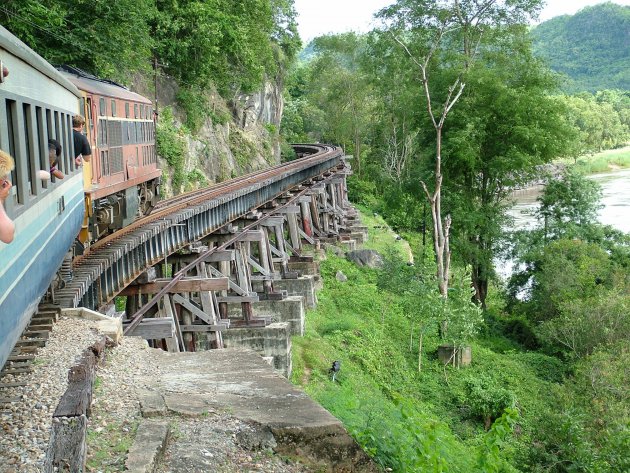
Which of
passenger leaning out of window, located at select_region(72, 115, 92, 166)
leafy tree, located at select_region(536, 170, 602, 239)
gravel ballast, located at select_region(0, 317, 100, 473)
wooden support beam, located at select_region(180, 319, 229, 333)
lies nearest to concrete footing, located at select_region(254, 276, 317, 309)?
wooden support beam, located at select_region(180, 319, 229, 333)

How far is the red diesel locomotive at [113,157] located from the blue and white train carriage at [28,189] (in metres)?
2.79

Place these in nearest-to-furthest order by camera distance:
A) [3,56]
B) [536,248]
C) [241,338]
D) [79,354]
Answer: [3,56] < [79,354] < [241,338] < [536,248]

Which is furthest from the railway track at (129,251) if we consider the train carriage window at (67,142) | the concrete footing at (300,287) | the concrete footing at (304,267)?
the concrete footing at (300,287)

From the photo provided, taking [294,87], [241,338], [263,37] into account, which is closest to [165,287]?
[241,338]

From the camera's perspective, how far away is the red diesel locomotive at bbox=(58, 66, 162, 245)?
10445 mm

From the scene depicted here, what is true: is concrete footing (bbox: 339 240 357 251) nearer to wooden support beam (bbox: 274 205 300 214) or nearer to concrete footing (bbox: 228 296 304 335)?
wooden support beam (bbox: 274 205 300 214)

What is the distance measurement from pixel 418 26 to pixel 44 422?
89.5 ft

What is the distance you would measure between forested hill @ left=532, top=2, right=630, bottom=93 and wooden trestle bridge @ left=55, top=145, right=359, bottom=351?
4348 inches

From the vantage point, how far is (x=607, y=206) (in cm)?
4406

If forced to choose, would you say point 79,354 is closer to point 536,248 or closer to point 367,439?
point 367,439

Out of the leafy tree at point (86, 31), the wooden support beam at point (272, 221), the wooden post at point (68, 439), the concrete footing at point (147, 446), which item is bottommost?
the wooden support beam at point (272, 221)

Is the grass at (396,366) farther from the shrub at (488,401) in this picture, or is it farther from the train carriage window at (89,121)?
the train carriage window at (89,121)

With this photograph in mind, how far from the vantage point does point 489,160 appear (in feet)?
96.7

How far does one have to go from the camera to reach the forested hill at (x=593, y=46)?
126 m
